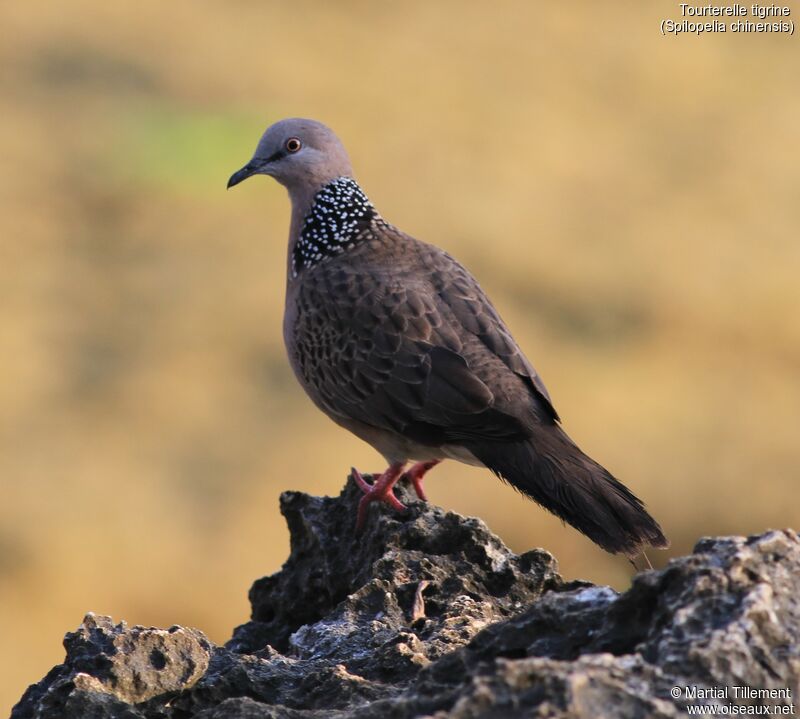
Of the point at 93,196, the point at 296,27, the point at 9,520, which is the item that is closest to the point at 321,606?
the point at 9,520

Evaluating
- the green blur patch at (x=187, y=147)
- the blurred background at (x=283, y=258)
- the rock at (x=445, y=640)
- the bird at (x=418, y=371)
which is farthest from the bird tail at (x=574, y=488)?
the green blur patch at (x=187, y=147)

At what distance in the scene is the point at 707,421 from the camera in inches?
535

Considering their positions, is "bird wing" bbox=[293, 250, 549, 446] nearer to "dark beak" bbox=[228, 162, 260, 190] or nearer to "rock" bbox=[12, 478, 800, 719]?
"rock" bbox=[12, 478, 800, 719]

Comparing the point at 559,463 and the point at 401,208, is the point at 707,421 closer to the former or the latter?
the point at 401,208

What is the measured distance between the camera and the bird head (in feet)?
24.6

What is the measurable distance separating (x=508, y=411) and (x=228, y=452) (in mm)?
6230

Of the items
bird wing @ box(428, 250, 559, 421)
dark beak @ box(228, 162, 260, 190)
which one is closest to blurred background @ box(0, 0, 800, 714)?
dark beak @ box(228, 162, 260, 190)

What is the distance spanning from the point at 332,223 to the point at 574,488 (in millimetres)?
2104

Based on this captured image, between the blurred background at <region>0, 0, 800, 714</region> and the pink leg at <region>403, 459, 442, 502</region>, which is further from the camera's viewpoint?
the blurred background at <region>0, 0, 800, 714</region>

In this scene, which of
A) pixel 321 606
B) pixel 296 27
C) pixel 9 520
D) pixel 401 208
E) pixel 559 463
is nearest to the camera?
pixel 321 606

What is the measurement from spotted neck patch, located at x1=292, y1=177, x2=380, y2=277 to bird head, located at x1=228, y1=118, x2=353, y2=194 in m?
0.09

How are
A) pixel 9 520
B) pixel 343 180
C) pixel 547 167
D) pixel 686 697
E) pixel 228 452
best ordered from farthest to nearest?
1. pixel 547 167
2. pixel 228 452
3. pixel 9 520
4. pixel 343 180
5. pixel 686 697

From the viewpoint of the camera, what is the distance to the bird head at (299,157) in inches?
295

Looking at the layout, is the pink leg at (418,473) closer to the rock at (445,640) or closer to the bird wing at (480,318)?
the bird wing at (480,318)
